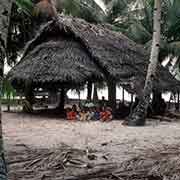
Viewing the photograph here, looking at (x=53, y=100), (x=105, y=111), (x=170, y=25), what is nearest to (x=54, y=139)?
(x=105, y=111)

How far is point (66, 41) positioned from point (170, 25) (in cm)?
631

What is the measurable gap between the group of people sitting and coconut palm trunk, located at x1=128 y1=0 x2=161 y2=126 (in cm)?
175

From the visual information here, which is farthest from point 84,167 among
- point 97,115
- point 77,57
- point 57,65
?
point 77,57

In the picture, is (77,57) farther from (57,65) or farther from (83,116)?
(83,116)

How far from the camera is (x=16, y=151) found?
689 cm

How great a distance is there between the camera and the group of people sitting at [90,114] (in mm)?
14184

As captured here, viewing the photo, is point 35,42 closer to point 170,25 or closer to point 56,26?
point 56,26

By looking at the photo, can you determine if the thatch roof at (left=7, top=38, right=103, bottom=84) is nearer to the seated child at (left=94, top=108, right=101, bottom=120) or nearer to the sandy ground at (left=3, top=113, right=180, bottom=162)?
the seated child at (left=94, top=108, right=101, bottom=120)

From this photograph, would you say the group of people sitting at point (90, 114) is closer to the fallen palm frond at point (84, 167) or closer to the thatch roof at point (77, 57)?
the thatch roof at point (77, 57)

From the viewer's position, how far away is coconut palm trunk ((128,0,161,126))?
12.1 meters

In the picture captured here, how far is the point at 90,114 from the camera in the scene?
47.4 feet

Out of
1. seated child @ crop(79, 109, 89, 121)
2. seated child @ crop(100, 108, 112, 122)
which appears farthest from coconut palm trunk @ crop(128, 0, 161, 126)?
seated child @ crop(79, 109, 89, 121)

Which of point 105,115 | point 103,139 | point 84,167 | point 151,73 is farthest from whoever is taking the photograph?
point 105,115

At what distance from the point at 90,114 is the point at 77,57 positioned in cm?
238
